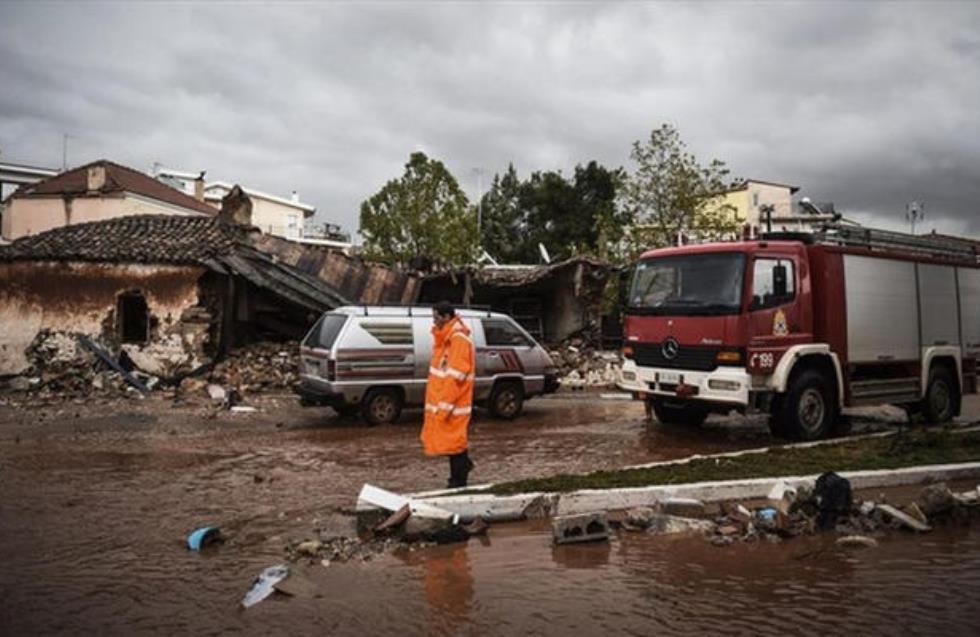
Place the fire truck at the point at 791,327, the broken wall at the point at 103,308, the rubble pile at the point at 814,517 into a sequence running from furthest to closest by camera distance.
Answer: the broken wall at the point at 103,308 < the fire truck at the point at 791,327 < the rubble pile at the point at 814,517

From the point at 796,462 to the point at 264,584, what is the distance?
6.27m

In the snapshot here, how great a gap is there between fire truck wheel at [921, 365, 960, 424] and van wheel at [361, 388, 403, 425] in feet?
29.0

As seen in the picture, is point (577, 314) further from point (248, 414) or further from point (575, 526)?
point (575, 526)

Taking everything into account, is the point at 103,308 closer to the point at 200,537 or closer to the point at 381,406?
the point at 381,406

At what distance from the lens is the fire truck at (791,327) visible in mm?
10422

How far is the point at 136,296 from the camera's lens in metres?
18.5

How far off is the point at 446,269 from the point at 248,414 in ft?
33.4

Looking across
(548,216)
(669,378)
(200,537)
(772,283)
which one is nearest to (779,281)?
(772,283)

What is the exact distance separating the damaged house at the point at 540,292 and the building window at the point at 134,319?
7.93 meters

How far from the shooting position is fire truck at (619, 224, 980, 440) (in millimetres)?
10422

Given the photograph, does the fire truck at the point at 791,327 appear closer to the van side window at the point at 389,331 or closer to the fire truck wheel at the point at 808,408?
the fire truck wheel at the point at 808,408

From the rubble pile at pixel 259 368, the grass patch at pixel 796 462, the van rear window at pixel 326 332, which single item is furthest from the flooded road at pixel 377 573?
the rubble pile at pixel 259 368

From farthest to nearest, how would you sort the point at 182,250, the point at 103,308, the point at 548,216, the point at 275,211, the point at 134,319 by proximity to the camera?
the point at 275,211 → the point at 548,216 → the point at 134,319 → the point at 182,250 → the point at 103,308

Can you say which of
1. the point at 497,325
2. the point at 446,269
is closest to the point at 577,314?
the point at 446,269
